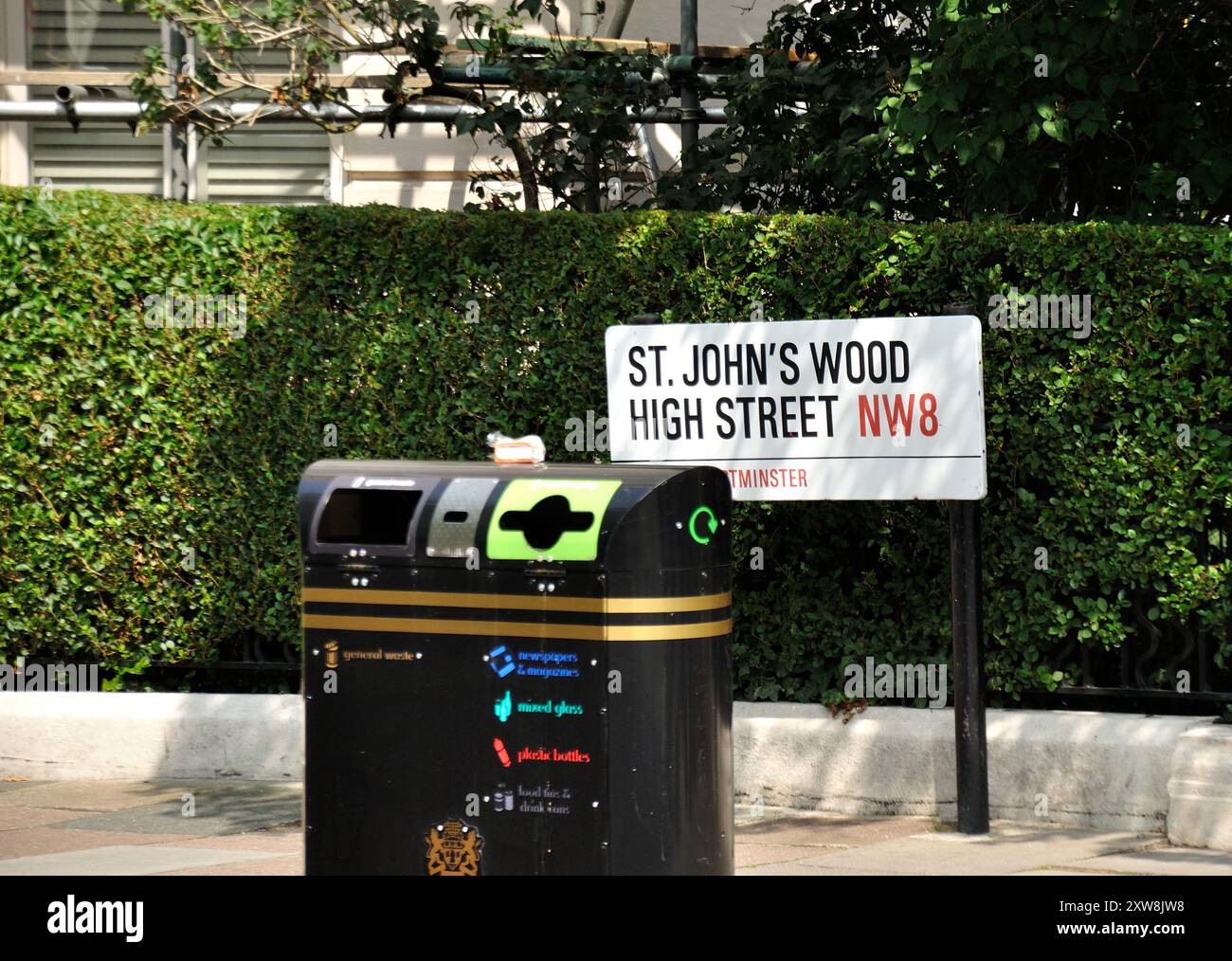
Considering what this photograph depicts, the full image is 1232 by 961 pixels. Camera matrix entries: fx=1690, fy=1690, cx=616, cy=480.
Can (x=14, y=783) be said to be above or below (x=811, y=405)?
below

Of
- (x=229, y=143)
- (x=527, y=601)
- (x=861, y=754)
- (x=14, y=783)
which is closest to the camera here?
(x=527, y=601)

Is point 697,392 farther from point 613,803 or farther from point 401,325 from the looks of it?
point 613,803

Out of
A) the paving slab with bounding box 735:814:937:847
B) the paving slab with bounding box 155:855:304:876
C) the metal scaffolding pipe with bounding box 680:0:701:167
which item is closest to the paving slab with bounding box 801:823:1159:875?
the paving slab with bounding box 735:814:937:847

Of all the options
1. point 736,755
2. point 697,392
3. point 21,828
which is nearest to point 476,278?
Answer: point 697,392

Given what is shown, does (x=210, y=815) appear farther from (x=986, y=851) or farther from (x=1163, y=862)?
(x=1163, y=862)

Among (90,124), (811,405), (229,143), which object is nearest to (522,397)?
(811,405)

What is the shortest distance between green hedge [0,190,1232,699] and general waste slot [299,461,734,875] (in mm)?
2860

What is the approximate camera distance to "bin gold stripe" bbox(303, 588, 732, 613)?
5133 mm

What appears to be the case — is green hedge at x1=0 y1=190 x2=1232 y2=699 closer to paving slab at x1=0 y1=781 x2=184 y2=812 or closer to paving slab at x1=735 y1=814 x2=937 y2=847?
paving slab at x1=735 y1=814 x2=937 y2=847

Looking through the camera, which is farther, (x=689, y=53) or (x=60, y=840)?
(x=689, y=53)

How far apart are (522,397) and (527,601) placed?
3578 millimetres

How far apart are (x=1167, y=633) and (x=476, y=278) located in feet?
12.7

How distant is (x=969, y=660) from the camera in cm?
730

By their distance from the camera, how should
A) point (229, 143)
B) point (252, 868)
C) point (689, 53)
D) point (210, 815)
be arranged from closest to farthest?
point (252, 868)
point (210, 815)
point (689, 53)
point (229, 143)
